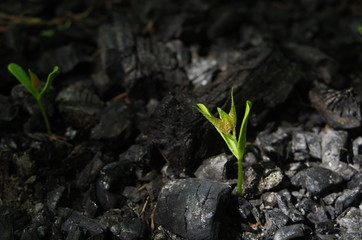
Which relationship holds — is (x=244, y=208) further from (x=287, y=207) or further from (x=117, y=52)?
(x=117, y=52)

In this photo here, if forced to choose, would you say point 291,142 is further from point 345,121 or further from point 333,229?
point 333,229

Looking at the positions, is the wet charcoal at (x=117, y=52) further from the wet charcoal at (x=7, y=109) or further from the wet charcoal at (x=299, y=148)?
the wet charcoal at (x=299, y=148)

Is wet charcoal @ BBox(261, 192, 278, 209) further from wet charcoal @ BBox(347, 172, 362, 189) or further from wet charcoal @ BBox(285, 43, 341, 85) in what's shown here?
wet charcoal @ BBox(285, 43, 341, 85)

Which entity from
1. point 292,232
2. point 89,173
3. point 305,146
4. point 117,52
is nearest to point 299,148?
point 305,146

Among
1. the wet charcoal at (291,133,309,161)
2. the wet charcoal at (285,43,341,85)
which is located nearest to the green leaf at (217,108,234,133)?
the wet charcoal at (291,133,309,161)

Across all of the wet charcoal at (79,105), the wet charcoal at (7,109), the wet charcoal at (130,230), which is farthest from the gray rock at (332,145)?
the wet charcoal at (7,109)

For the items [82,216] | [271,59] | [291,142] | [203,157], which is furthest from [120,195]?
[271,59]

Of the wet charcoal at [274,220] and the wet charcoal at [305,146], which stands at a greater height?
the wet charcoal at [274,220]
